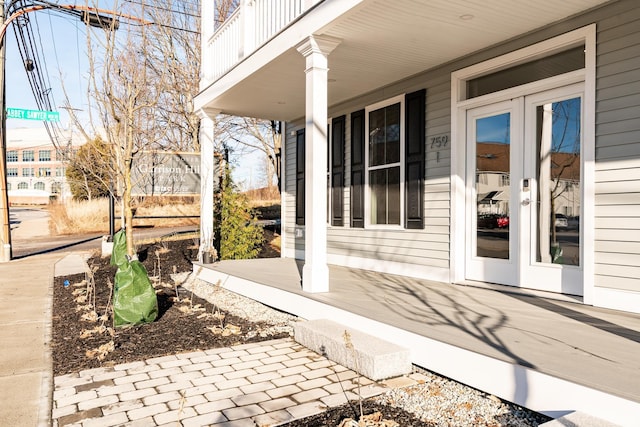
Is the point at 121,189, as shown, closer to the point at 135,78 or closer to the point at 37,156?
the point at 135,78

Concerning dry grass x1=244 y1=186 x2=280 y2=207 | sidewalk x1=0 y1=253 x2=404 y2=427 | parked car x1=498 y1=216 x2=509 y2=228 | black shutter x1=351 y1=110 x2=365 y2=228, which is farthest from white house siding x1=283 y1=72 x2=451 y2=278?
dry grass x1=244 y1=186 x2=280 y2=207

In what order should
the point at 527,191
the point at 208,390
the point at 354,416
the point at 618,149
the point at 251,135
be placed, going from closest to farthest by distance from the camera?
the point at 354,416
the point at 208,390
the point at 618,149
the point at 527,191
the point at 251,135

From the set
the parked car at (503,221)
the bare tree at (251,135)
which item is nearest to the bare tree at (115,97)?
the parked car at (503,221)

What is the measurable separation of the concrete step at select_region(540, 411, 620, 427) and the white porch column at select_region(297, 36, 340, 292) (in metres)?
2.86

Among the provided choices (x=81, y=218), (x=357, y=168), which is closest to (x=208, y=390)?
(x=357, y=168)

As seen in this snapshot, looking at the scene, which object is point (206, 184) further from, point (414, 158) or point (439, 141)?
point (439, 141)

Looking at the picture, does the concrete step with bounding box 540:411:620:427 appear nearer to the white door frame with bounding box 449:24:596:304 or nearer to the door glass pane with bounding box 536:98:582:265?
the white door frame with bounding box 449:24:596:304

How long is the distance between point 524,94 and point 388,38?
4.75 feet

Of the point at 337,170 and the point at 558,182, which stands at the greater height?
the point at 337,170

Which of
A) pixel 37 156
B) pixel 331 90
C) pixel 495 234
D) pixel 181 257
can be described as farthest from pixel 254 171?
pixel 37 156

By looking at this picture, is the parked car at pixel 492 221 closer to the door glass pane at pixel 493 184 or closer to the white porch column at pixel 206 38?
the door glass pane at pixel 493 184

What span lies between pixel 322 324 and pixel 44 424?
203 cm

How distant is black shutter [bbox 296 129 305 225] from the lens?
876 cm

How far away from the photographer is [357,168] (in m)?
7.09
